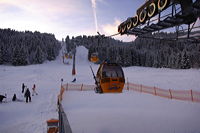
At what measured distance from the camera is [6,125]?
10.7m

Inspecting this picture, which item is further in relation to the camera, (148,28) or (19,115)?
(19,115)

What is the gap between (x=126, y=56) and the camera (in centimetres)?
7725

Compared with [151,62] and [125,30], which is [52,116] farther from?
[151,62]

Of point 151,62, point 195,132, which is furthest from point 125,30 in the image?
point 151,62

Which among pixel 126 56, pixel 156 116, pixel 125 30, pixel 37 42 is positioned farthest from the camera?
pixel 37 42

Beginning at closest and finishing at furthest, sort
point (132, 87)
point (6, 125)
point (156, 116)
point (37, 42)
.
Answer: point (6, 125) → point (156, 116) → point (132, 87) → point (37, 42)

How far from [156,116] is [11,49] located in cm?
7092

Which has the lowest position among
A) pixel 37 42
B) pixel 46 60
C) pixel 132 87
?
pixel 132 87

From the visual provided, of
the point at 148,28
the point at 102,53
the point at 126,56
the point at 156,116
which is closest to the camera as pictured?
the point at 148,28

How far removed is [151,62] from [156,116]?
233 feet

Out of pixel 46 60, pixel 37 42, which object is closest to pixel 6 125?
pixel 46 60

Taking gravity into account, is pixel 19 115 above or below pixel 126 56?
below

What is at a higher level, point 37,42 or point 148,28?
point 37,42

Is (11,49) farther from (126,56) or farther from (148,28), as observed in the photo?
(148,28)
